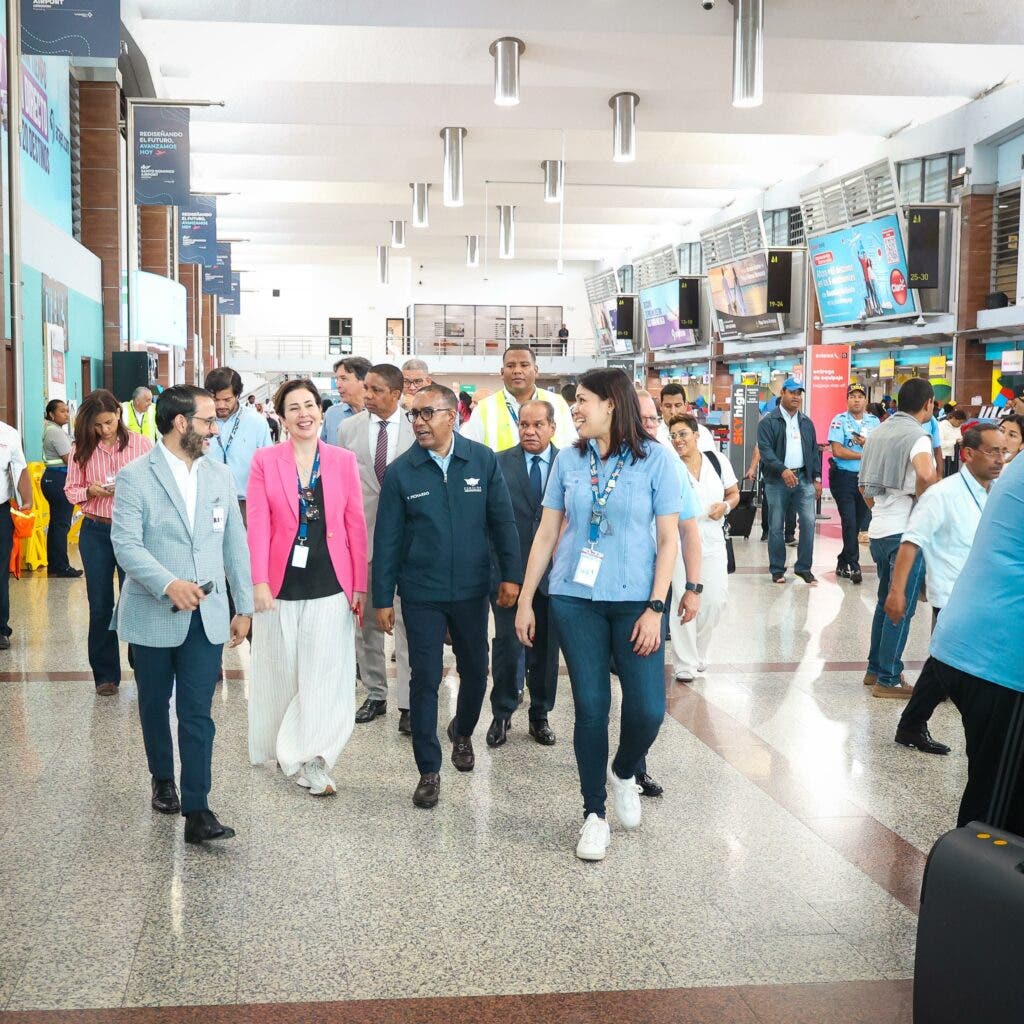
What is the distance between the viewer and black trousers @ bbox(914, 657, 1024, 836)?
111 inches

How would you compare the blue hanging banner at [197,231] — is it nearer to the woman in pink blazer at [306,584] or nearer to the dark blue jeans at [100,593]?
the dark blue jeans at [100,593]

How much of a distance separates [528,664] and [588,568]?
182cm

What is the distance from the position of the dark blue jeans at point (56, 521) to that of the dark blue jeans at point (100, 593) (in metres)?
5.18

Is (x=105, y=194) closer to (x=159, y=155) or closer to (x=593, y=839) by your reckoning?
(x=159, y=155)

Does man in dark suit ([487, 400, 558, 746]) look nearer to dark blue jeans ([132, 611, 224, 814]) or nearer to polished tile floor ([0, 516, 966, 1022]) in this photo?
polished tile floor ([0, 516, 966, 1022])

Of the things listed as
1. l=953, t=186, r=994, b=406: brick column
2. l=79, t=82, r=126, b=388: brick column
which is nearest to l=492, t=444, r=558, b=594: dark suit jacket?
l=79, t=82, r=126, b=388: brick column

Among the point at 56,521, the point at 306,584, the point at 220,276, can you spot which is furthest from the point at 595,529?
the point at 220,276

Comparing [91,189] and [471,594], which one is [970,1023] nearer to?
[471,594]

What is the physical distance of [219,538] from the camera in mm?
4016

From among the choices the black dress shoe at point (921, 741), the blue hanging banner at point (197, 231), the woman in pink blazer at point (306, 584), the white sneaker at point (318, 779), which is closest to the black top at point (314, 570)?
the woman in pink blazer at point (306, 584)

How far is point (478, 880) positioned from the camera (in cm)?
362

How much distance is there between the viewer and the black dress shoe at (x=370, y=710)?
220 inches

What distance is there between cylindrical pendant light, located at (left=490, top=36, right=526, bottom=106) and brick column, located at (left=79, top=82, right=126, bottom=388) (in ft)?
16.9

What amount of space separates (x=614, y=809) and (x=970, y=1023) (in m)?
2.04
